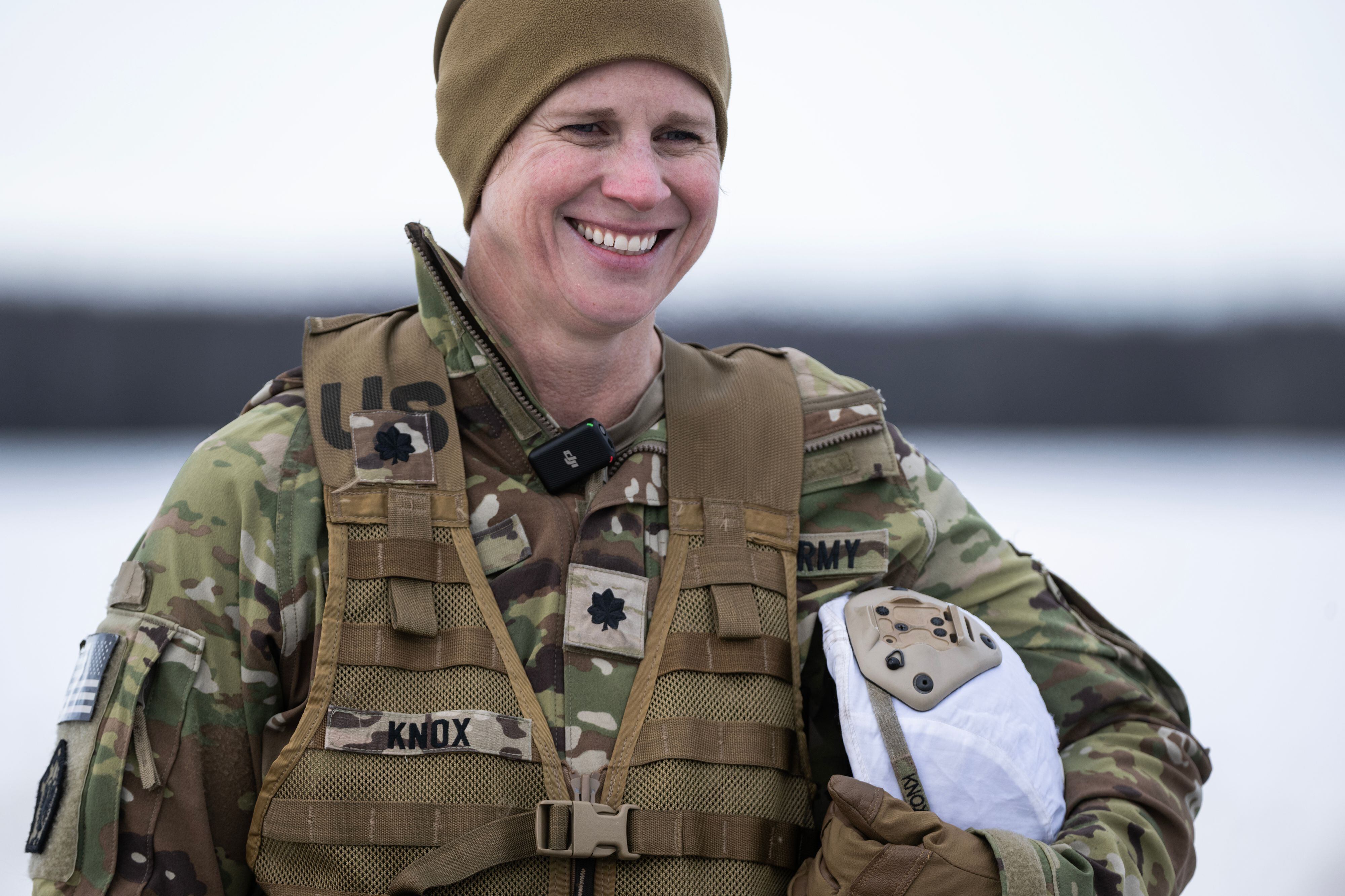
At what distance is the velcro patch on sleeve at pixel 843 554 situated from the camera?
76.6 inches

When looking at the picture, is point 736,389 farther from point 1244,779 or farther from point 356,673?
point 1244,779

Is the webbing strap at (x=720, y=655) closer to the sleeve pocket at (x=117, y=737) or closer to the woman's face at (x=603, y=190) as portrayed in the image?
the woman's face at (x=603, y=190)

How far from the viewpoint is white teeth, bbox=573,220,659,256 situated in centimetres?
180

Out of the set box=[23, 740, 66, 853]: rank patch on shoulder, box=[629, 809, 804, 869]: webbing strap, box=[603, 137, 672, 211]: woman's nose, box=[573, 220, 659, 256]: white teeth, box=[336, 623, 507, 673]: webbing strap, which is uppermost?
box=[603, 137, 672, 211]: woman's nose

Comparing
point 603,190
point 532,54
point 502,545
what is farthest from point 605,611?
point 532,54

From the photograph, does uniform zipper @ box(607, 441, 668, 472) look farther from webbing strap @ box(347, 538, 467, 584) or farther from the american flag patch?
the american flag patch

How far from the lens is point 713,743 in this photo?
1.76m

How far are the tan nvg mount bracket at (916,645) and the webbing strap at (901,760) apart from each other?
4cm

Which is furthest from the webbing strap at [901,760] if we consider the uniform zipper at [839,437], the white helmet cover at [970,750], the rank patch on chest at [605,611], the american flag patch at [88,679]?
the american flag patch at [88,679]

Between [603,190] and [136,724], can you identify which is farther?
[603,190]

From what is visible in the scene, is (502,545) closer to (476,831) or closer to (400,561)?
(400,561)

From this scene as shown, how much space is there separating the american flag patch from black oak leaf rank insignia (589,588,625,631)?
2.22ft

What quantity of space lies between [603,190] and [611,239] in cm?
8

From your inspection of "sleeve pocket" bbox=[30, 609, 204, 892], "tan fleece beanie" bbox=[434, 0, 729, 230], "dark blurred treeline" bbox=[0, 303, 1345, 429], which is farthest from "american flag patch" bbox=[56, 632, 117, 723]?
"dark blurred treeline" bbox=[0, 303, 1345, 429]
